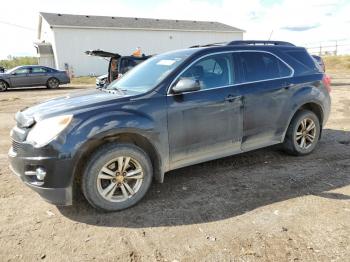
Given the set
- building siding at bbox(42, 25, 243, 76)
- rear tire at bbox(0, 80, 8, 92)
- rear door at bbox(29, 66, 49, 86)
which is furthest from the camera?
building siding at bbox(42, 25, 243, 76)

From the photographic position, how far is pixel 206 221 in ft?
11.8

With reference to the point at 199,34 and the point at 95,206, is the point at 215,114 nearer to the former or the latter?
the point at 95,206

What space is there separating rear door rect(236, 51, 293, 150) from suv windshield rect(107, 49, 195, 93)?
90 centimetres

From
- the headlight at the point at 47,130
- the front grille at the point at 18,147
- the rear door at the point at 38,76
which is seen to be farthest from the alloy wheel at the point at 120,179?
the rear door at the point at 38,76

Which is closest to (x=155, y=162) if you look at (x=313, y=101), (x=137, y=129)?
(x=137, y=129)

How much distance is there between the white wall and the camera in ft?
105

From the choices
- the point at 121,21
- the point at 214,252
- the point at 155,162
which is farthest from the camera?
the point at 121,21

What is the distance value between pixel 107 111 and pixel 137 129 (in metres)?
0.38

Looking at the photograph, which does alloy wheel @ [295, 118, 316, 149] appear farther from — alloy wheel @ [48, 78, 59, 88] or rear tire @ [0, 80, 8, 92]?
rear tire @ [0, 80, 8, 92]

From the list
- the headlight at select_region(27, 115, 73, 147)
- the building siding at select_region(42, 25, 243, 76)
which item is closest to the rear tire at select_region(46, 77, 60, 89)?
the building siding at select_region(42, 25, 243, 76)

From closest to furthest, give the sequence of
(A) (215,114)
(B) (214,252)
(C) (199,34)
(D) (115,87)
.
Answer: (B) (214,252), (A) (215,114), (D) (115,87), (C) (199,34)

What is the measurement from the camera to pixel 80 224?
3623 mm

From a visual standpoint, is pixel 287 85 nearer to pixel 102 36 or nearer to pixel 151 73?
pixel 151 73

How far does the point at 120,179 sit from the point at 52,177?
29.1 inches
